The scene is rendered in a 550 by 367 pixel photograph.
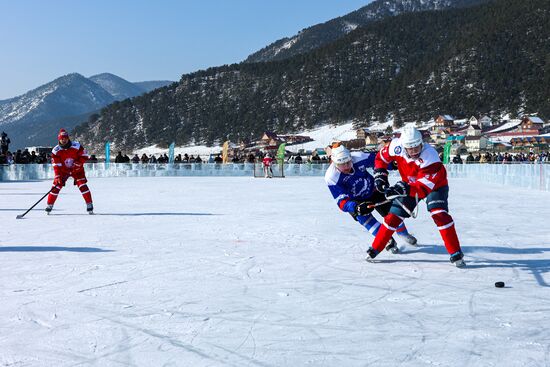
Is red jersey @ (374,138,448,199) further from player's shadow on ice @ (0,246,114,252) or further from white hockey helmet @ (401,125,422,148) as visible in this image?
player's shadow on ice @ (0,246,114,252)

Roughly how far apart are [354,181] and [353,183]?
0.03 meters

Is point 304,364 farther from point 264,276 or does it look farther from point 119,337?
point 264,276

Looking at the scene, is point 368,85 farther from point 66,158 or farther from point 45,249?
point 45,249

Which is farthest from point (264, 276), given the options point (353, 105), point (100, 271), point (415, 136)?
point (353, 105)

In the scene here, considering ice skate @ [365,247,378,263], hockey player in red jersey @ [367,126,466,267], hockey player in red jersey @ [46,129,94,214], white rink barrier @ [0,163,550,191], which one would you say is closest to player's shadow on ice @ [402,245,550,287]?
hockey player in red jersey @ [367,126,466,267]

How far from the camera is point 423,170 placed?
5.88m

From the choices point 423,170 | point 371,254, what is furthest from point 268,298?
point 423,170

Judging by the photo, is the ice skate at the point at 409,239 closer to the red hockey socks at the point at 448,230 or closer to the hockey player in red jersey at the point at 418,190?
the hockey player in red jersey at the point at 418,190

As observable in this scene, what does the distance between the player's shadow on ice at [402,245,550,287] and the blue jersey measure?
2.96 feet

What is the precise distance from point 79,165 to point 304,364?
9293 mm

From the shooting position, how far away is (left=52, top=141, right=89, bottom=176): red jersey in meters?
11.3

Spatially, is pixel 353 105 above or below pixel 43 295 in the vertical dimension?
above

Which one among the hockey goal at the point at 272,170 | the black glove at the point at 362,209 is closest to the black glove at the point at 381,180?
the black glove at the point at 362,209

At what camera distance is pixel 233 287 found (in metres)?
5.02
